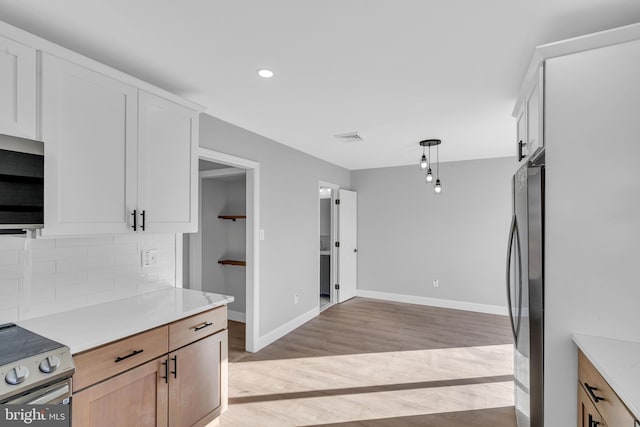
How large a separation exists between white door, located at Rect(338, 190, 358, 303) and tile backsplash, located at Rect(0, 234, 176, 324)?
3.42 m

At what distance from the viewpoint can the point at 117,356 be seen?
1.58m

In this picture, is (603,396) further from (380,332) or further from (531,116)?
(380,332)

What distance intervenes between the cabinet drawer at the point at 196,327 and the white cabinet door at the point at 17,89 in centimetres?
122

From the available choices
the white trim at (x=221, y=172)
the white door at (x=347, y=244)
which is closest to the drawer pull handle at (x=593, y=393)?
the white trim at (x=221, y=172)

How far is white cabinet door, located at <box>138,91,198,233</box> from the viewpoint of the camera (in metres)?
2.02

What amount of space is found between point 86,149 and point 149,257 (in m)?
0.91

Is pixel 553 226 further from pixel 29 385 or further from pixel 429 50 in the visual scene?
pixel 29 385

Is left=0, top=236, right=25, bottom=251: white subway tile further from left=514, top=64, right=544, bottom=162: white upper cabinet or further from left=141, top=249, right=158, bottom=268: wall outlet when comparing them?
left=514, top=64, right=544, bottom=162: white upper cabinet

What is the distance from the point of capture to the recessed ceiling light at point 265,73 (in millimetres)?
2035

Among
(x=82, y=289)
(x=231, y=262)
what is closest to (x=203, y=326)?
(x=82, y=289)

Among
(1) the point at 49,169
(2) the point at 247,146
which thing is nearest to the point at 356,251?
(2) the point at 247,146

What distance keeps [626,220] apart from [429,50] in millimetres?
1255

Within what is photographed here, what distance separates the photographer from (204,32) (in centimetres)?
163

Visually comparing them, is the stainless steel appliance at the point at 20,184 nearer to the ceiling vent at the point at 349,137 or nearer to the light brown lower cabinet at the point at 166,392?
the light brown lower cabinet at the point at 166,392
